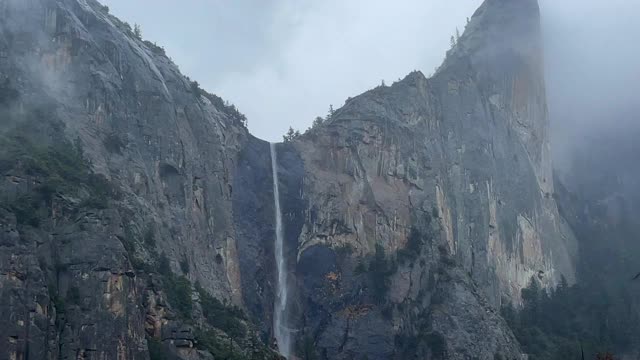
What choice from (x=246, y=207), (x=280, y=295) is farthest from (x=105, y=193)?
(x=246, y=207)

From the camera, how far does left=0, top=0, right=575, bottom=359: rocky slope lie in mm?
82500

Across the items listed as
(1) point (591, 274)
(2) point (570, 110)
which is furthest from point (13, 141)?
(2) point (570, 110)

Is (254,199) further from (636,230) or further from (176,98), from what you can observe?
(636,230)

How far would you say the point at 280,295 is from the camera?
117m

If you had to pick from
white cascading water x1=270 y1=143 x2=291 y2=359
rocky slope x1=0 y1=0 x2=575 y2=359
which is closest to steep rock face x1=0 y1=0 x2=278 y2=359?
rocky slope x1=0 y1=0 x2=575 y2=359

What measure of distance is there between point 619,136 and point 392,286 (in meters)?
72.0

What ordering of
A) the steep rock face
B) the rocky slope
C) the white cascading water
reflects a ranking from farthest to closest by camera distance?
the white cascading water → the rocky slope → the steep rock face

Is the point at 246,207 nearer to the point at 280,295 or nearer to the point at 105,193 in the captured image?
the point at 280,295

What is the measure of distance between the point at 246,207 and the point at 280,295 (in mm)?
9580

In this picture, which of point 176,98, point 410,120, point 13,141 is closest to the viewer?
point 13,141

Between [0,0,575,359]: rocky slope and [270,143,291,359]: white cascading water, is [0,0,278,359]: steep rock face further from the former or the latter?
[270,143,291,359]: white cascading water

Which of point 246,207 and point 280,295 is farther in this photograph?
point 246,207

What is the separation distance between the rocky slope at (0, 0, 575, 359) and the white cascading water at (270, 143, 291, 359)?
0.76 m

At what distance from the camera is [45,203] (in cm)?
8500
